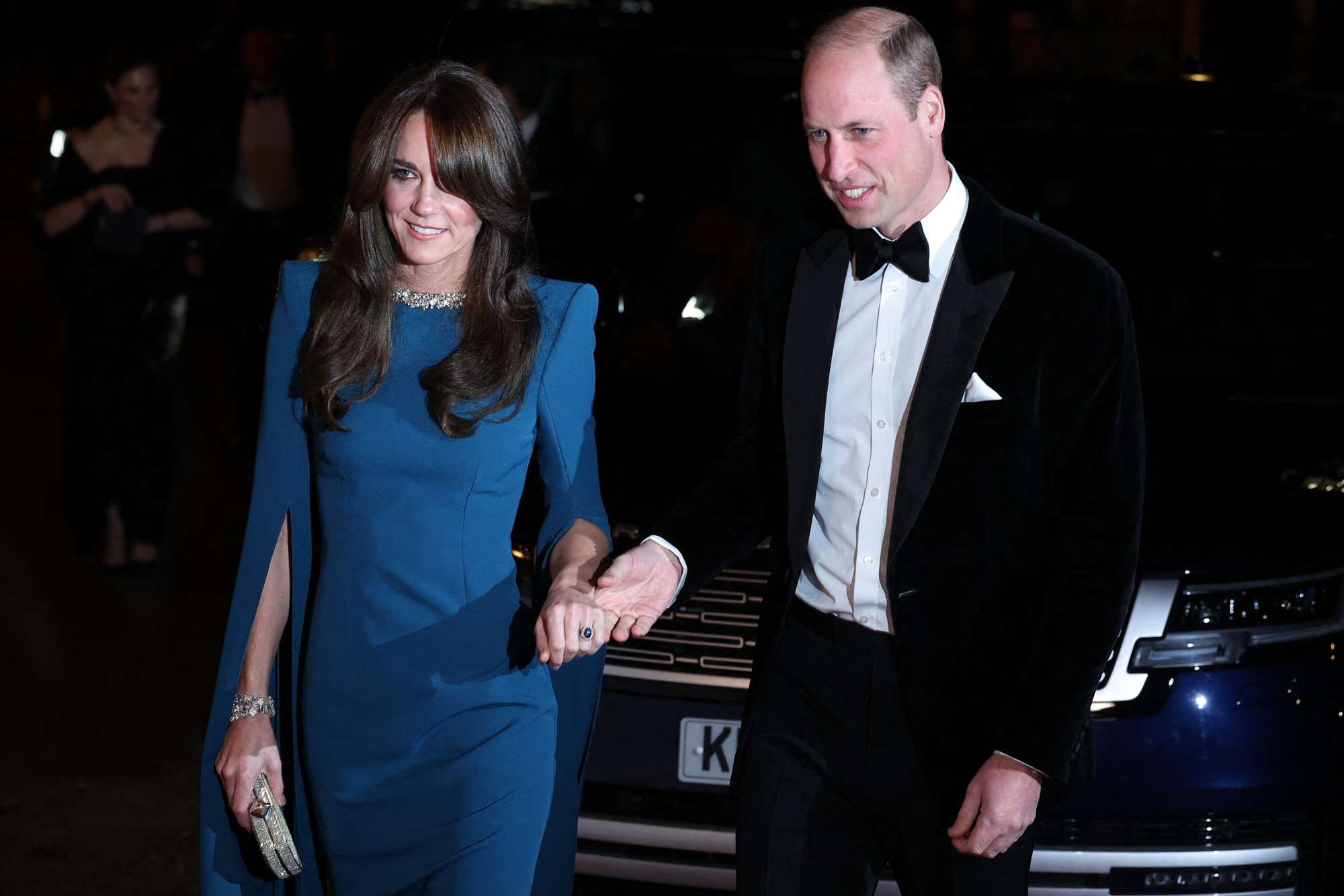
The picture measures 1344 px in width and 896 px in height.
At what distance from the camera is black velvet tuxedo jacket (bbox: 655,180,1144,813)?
239 centimetres

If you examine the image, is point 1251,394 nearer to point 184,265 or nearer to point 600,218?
point 600,218

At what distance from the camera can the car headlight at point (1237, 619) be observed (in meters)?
3.46

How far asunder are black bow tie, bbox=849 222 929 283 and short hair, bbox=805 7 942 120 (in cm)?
18

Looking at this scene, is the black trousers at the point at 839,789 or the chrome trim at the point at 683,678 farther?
the chrome trim at the point at 683,678

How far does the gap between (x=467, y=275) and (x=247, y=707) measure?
2.39 ft

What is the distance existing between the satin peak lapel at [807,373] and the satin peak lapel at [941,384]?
0.52 feet

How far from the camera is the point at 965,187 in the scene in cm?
263

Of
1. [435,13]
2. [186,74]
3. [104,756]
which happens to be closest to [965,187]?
[104,756]

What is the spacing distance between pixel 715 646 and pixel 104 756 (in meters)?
2.29

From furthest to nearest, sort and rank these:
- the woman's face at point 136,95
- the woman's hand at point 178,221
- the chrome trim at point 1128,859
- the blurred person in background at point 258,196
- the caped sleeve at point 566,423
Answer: the blurred person in background at point 258,196
the woman's hand at point 178,221
the woman's face at point 136,95
the chrome trim at point 1128,859
the caped sleeve at point 566,423

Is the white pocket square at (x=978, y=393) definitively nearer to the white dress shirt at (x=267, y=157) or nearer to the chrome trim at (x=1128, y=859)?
the chrome trim at (x=1128, y=859)

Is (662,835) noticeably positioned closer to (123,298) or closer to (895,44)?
(895,44)

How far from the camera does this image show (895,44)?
8.09ft

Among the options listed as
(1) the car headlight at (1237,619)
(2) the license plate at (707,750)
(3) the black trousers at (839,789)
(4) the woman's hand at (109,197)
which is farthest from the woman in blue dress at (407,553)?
(4) the woman's hand at (109,197)
